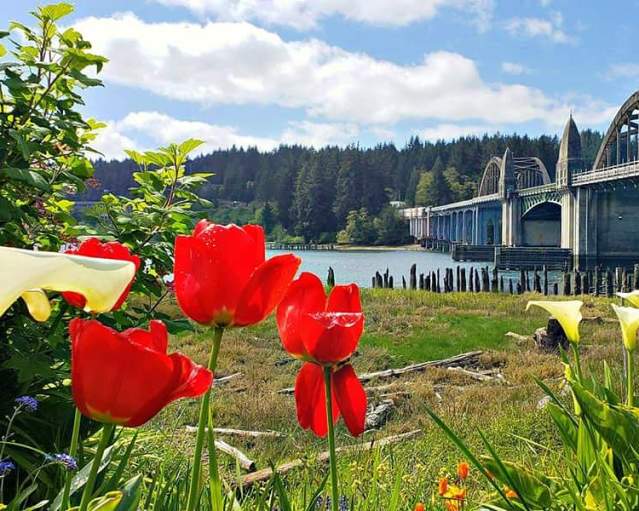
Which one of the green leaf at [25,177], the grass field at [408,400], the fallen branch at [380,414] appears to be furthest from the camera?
the fallen branch at [380,414]

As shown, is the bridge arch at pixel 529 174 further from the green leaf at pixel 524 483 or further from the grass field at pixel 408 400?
the green leaf at pixel 524 483

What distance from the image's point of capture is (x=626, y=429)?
1260 millimetres

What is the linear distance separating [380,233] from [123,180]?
36.1 meters

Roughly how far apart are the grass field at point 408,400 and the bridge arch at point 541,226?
40.6 m

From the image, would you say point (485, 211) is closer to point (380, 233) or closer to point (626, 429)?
point (380, 233)

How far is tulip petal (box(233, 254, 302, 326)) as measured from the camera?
0.82 metres

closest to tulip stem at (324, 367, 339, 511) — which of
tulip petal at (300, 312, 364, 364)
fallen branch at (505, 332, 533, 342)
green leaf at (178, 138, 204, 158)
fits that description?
tulip petal at (300, 312, 364, 364)

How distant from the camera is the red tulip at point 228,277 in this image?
0.82 metres

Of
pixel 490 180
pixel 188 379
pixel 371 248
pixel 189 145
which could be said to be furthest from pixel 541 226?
pixel 188 379

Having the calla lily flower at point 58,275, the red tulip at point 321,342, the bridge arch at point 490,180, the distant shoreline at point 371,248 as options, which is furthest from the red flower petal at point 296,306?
the distant shoreline at point 371,248

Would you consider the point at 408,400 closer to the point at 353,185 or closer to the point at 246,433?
the point at 246,433

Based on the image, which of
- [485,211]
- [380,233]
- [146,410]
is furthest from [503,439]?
[380,233]

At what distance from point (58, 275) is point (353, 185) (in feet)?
318

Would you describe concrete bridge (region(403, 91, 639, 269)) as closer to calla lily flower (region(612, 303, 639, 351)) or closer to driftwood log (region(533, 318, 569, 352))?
driftwood log (region(533, 318, 569, 352))
